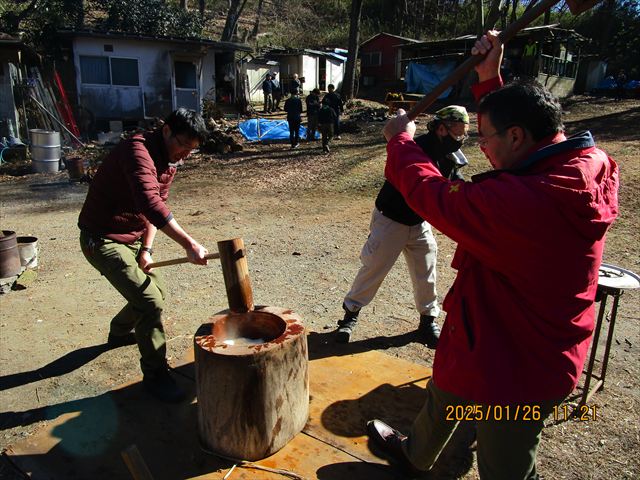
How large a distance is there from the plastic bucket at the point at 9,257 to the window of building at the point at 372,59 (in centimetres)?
2990

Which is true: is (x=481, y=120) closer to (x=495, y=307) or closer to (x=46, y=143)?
(x=495, y=307)

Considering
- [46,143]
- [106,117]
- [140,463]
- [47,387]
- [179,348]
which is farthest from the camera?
[106,117]

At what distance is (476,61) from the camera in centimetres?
233

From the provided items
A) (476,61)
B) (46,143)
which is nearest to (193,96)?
(46,143)

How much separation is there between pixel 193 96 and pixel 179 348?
1612 centimetres

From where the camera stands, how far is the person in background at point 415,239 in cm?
371

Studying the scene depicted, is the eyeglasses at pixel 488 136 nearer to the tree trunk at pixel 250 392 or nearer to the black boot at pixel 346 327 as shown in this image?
the tree trunk at pixel 250 392

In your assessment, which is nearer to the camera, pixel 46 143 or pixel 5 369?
pixel 5 369

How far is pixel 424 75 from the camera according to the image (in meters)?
25.1

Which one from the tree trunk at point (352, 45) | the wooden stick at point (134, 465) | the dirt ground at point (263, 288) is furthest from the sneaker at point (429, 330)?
the tree trunk at point (352, 45)

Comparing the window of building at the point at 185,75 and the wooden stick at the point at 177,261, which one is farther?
the window of building at the point at 185,75

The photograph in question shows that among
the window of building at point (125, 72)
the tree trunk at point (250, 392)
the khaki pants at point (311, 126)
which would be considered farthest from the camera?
the window of building at point (125, 72)

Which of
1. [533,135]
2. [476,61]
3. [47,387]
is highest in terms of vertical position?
[476,61]

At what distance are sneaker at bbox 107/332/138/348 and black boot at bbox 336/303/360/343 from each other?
5.61ft
